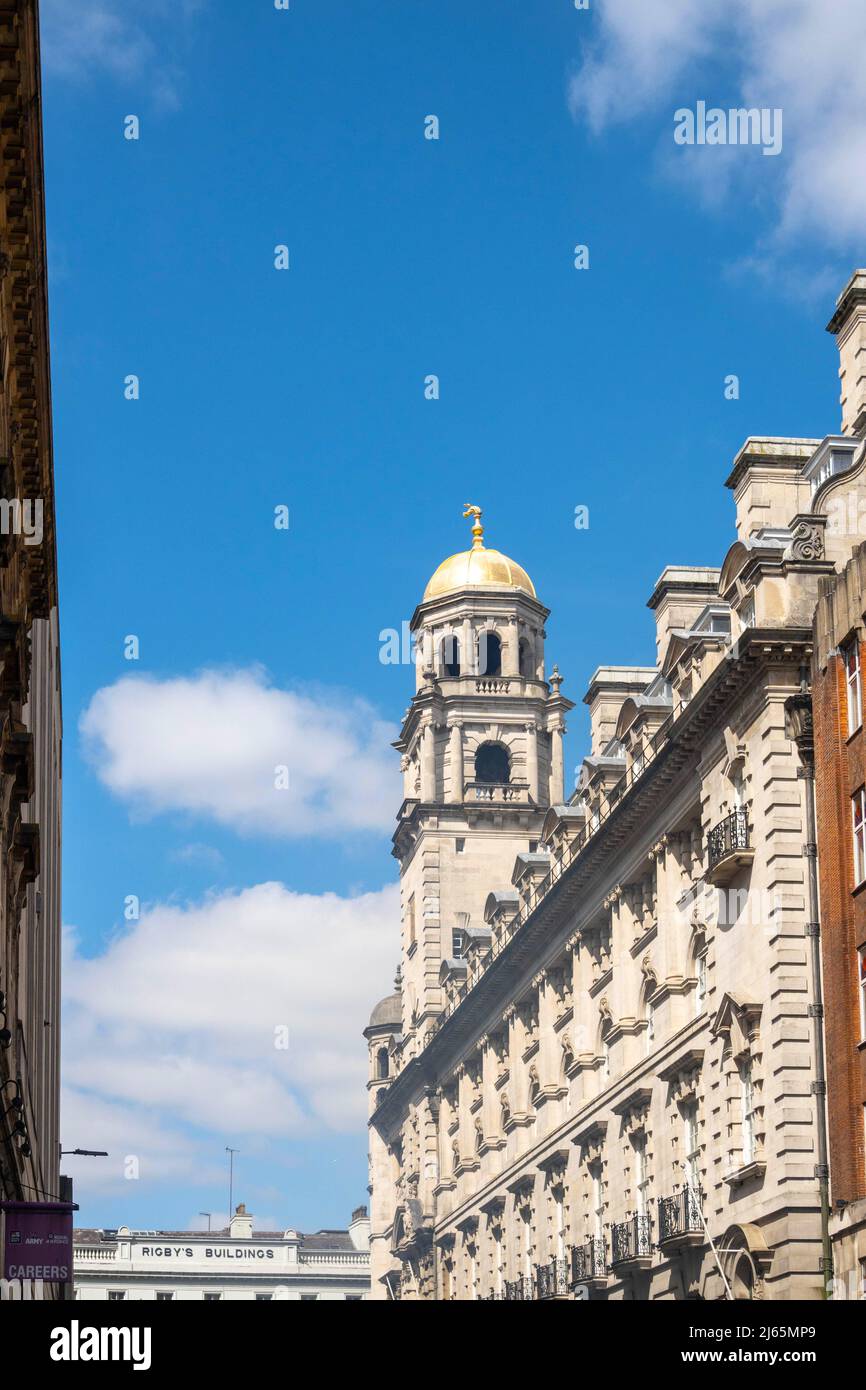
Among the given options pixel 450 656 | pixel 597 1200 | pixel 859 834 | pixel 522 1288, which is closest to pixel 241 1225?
pixel 450 656

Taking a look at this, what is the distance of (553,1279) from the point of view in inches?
2950

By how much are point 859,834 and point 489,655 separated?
68987mm

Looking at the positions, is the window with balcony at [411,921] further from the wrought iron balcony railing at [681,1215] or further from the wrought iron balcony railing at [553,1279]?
the wrought iron balcony railing at [681,1215]

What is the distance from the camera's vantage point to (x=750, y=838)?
5291cm

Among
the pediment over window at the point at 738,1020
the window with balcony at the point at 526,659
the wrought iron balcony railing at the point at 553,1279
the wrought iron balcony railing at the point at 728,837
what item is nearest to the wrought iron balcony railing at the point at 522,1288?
the wrought iron balcony railing at the point at 553,1279

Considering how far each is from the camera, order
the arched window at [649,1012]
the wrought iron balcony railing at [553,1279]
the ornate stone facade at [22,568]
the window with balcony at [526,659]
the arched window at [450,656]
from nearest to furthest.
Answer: the ornate stone facade at [22,568] → the arched window at [649,1012] → the wrought iron balcony railing at [553,1279] → the arched window at [450,656] → the window with balcony at [526,659]

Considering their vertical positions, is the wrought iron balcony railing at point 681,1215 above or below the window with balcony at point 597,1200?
below

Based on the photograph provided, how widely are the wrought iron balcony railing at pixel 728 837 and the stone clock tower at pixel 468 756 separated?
54423mm

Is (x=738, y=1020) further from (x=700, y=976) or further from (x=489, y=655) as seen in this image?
(x=489, y=655)

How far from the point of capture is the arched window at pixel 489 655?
115375mm

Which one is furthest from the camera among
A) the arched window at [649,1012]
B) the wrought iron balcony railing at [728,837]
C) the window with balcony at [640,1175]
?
the window with balcony at [640,1175]

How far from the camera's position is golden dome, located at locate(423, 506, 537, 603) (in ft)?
380

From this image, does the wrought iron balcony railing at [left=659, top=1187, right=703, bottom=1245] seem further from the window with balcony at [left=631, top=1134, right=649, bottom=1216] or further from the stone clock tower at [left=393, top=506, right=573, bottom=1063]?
the stone clock tower at [left=393, top=506, right=573, bottom=1063]
